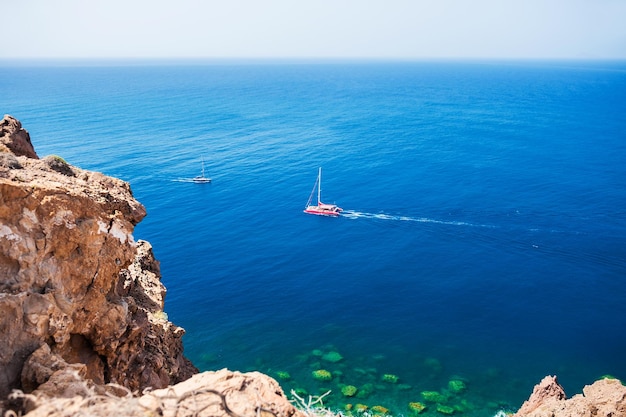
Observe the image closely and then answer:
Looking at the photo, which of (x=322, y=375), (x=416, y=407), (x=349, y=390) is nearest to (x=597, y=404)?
(x=416, y=407)

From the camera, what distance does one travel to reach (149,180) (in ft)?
292

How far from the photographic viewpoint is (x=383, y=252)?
235 ft

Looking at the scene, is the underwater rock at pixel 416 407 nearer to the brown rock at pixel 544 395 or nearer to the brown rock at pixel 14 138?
the brown rock at pixel 544 395

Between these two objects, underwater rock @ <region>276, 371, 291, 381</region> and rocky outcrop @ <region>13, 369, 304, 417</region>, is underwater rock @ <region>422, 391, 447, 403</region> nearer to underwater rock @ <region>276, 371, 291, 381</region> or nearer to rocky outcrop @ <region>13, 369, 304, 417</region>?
underwater rock @ <region>276, 371, 291, 381</region>

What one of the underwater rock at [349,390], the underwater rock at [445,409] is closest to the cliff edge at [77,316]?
the underwater rock at [349,390]

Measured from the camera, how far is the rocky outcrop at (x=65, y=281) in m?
13.7

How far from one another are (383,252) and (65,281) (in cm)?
5898

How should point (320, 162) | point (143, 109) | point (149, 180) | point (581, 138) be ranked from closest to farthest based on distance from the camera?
point (149, 180) < point (320, 162) < point (581, 138) < point (143, 109)

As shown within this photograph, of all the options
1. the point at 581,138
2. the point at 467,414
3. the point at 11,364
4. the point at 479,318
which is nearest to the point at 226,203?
the point at 479,318

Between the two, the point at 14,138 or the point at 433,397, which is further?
the point at 433,397

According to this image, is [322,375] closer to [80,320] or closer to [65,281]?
[80,320]

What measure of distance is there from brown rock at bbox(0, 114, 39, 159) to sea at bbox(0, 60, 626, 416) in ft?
61.5

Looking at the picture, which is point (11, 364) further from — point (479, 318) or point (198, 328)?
point (479, 318)

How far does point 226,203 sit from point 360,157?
41.4m
